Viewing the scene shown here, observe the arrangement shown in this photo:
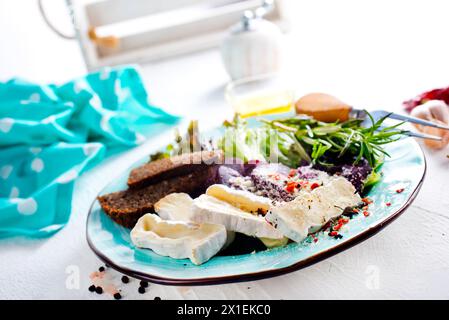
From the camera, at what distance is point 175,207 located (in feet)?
3.61

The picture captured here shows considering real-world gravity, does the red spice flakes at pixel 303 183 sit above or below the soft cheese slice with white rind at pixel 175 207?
above

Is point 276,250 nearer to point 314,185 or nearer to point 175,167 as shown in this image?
point 314,185

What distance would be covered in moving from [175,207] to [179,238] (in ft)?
0.39

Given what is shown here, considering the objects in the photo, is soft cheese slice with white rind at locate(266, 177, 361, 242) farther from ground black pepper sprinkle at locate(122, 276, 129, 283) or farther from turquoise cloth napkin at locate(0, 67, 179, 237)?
turquoise cloth napkin at locate(0, 67, 179, 237)

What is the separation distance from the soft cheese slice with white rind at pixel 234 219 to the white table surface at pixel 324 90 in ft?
0.29

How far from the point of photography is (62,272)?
1.13 m

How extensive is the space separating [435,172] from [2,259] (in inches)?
39.8

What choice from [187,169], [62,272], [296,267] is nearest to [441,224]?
[296,267]

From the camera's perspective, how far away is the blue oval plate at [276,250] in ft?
2.82

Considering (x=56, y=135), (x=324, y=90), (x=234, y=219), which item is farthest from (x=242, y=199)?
(x=324, y=90)

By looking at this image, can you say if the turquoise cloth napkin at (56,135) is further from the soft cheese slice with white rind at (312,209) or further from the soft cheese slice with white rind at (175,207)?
the soft cheese slice with white rind at (312,209)

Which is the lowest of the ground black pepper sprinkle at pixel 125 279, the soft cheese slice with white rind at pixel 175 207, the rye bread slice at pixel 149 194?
the ground black pepper sprinkle at pixel 125 279

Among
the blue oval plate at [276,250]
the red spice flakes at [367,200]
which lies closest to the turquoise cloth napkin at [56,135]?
the blue oval plate at [276,250]

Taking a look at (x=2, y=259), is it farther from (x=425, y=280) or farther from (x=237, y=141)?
(x=425, y=280)
